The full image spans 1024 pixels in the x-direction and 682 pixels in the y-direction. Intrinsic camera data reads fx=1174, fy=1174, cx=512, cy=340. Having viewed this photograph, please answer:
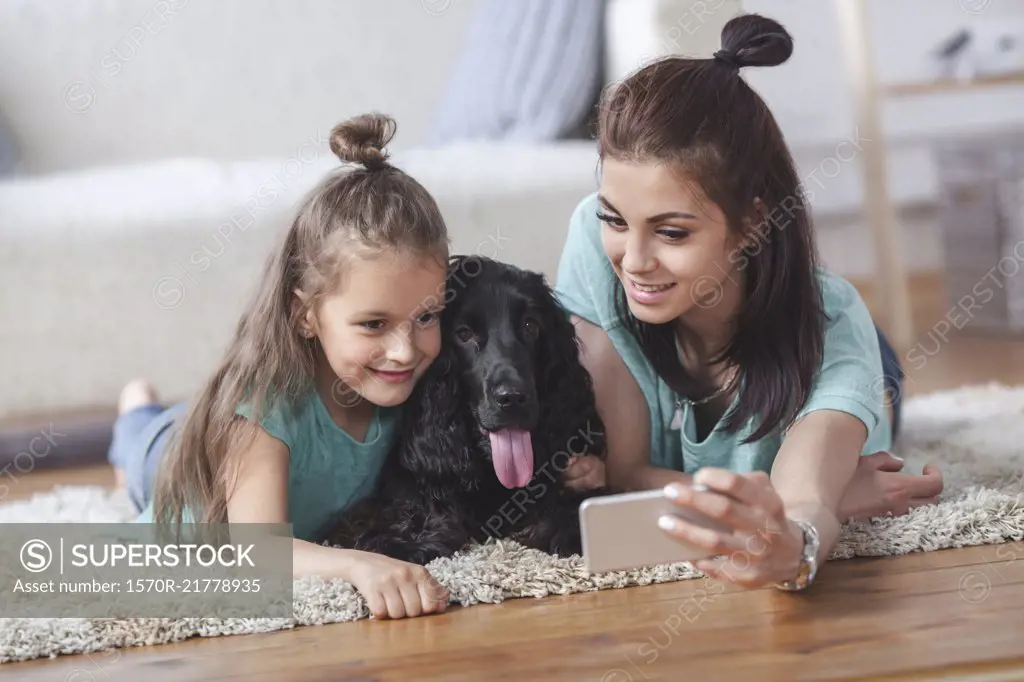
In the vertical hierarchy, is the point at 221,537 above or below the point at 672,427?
below

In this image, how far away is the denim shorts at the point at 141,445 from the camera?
6.50ft

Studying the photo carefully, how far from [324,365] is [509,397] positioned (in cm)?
31

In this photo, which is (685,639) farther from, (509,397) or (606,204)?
(606,204)

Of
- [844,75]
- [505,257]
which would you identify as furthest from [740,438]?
[844,75]

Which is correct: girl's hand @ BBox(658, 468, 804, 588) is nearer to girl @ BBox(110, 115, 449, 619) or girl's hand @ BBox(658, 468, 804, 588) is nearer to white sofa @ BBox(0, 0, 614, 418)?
girl @ BBox(110, 115, 449, 619)

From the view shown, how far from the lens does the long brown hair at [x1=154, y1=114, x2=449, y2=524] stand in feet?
5.04

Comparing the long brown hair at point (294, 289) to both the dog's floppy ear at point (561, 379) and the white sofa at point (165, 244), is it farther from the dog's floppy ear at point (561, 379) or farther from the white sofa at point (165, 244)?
the white sofa at point (165, 244)

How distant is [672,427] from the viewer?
178cm

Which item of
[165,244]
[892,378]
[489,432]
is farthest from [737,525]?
[165,244]

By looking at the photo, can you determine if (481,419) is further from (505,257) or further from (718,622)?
(505,257)

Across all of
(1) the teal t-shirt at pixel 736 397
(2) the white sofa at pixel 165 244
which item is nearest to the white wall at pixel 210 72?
(2) the white sofa at pixel 165 244

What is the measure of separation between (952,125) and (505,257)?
229 centimetres

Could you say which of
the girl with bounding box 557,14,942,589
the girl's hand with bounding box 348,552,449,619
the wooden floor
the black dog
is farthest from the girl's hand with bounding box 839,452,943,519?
the girl's hand with bounding box 348,552,449,619

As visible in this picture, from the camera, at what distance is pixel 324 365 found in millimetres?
1652
